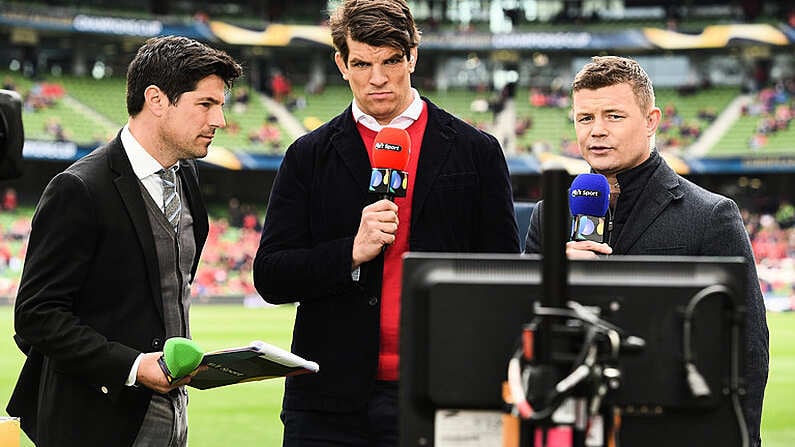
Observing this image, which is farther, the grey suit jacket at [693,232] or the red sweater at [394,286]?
the red sweater at [394,286]

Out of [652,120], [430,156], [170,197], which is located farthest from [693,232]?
[170,197]

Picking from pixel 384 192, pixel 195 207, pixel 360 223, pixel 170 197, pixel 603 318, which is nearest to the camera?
pixel 603 318

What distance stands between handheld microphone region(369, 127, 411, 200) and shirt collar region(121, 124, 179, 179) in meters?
0.89

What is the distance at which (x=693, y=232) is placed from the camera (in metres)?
3.40

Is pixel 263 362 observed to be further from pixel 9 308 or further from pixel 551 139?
pixel 551 139

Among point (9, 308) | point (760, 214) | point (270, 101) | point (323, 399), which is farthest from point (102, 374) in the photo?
point (270, 101)

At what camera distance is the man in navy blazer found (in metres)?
3.30

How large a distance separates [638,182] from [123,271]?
1.66 m

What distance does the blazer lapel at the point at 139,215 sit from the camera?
138 inches

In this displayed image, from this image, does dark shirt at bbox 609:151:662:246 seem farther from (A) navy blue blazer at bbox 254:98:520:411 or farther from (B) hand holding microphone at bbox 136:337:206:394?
(B) hand holding microphone at bbox 136:337:206:394

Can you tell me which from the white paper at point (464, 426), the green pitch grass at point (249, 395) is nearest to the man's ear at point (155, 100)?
the white paper at point (464, 426)

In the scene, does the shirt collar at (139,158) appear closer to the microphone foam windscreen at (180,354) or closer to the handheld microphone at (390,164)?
the microphone foam windscreen at (180,354)

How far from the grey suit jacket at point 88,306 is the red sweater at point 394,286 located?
0.75m

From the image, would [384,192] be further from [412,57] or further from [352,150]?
[412,57]
